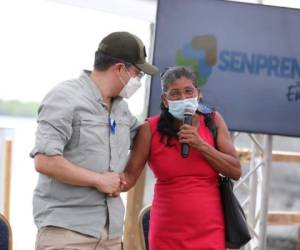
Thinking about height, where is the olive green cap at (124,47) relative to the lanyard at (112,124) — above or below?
above

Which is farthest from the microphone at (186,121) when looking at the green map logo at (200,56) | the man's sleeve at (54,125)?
the green map logo at (200,56)

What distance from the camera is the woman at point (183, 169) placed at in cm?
188

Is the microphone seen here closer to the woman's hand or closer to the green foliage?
the woman's hand

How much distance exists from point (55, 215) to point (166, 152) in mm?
508

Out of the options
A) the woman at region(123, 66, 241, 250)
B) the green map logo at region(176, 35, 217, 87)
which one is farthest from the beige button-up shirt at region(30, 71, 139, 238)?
the green map logo at region(176, 35, 217, 87)

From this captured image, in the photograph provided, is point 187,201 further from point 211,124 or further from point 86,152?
point 86,152

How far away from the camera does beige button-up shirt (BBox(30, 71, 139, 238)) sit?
5.17ft

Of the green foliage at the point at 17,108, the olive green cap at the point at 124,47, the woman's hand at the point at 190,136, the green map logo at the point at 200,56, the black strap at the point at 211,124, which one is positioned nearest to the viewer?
the olive green cap at the point at 124,47

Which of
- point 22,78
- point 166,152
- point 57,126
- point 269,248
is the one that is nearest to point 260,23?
point 166,152

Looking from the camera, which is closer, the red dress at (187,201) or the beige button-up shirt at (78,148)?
the beige button-up shirt at (78,148)

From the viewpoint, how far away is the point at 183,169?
190 centimetres

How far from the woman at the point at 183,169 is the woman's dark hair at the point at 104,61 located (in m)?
0.29

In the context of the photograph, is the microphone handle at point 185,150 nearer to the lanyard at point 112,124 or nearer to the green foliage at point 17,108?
the lanyard at point 112,124

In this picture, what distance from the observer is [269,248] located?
13.3 ft
